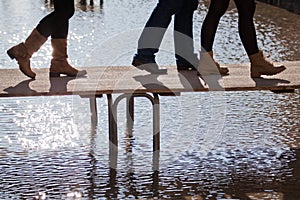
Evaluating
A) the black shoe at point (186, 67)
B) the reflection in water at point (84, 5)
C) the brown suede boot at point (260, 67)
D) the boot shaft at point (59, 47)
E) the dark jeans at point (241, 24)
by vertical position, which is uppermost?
the dark jeans at point (241, 24)

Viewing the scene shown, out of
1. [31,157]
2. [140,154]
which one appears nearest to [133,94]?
[140,154]

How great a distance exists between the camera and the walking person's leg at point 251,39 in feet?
15.4

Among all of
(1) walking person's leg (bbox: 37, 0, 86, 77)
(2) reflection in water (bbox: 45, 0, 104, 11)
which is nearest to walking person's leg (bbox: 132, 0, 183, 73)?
(1) walking person's leg (bbox: 37, 0, 86, 77)

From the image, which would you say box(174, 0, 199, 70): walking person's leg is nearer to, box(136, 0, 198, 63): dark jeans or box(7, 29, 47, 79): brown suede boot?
box(136, 0, 198, 63): dark jeans

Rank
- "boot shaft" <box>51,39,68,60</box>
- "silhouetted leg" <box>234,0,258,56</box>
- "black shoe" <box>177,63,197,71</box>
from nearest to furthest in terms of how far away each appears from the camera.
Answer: "silhouetted leg" <box>234,0,258,56</box> < "boot shaft" <box>51,39,68,60</box> < "black shoe" <box>177,63,197,71</box>

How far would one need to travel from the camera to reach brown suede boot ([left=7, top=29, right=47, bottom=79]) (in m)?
Answer: 4.73

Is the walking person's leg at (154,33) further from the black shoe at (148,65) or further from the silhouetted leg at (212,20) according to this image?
the silhouetted leg at (212,20)

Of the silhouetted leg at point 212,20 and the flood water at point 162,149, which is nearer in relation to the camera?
the flood water at point 162,149

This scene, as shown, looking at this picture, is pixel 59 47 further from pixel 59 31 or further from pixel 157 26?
pixel 157 26

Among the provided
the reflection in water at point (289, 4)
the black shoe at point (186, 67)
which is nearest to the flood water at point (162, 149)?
the black shoe at point (186, 67)

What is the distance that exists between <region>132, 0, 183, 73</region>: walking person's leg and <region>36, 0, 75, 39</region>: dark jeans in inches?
19.8

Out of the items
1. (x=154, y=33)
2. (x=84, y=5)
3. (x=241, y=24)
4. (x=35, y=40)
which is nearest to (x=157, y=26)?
(x=154, y=33)

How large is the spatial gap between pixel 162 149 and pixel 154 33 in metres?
0.74

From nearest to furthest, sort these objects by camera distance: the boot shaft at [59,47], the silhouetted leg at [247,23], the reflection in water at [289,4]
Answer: the silhouetted leg at [247,23], the boot shaft at [59,47], the reflection in water at [289,4]
